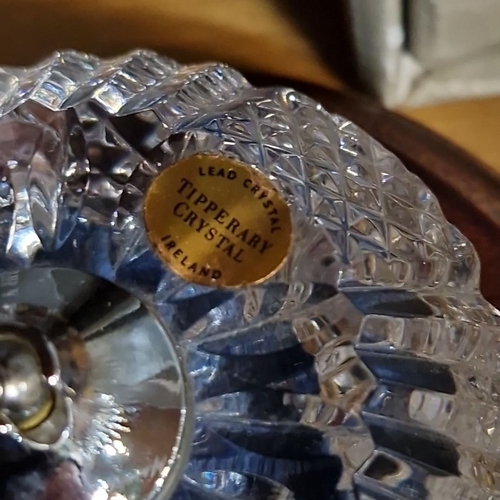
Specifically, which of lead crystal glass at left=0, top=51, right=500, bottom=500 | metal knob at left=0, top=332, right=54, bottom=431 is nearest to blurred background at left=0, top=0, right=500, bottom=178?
lead crystal glass at left=0, top=51, right=500, bottom=500

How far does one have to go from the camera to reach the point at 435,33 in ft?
1.50

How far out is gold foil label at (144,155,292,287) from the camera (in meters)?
0.38

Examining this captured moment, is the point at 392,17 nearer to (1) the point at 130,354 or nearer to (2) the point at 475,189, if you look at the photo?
(2) the point at 475,189

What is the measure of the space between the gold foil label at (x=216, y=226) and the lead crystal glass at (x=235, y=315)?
25 millimetres

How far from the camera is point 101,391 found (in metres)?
0.41

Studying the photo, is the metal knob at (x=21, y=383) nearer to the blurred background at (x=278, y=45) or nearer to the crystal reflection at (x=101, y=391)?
the crystal reflection at (x=101, y=391)

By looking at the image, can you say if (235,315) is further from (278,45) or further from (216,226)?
(278,45)

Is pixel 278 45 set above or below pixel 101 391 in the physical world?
above

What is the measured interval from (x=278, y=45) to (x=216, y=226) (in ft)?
0.61

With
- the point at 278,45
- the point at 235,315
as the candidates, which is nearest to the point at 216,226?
the point at 235,315

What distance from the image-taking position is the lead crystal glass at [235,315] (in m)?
0.40

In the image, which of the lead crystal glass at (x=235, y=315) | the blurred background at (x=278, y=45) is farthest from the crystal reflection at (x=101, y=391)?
the blurred background at (x=278, y=45)

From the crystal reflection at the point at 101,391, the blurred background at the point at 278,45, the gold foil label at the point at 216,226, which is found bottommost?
the crystal reflection at the point at 101,391

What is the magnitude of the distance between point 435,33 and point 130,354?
0.78 ft
